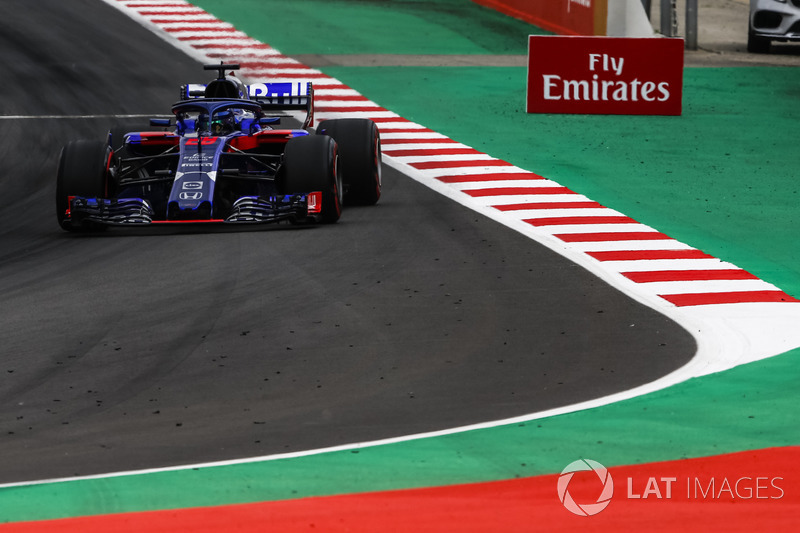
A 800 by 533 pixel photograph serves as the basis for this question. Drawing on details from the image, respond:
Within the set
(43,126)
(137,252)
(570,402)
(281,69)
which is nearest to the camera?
(570,402)

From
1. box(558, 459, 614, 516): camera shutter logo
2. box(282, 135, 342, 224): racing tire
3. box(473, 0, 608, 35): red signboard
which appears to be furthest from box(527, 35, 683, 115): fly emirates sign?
box(558, 459, 614, 516): camera shutter logo

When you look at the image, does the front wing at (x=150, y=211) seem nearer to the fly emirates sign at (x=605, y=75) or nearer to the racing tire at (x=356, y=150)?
the racing tire at (x=356, y=150)

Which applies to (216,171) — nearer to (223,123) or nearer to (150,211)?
(150,211)

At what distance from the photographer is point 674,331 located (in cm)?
997

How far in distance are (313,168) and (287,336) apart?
158 inches

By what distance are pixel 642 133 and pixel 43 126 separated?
26.1 feet

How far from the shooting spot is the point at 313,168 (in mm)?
13562

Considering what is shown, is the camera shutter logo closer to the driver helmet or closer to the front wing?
the front wing

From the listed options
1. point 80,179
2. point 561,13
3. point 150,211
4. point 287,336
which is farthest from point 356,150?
point 561,13

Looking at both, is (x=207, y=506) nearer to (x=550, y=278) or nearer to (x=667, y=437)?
(x=667, y=437)

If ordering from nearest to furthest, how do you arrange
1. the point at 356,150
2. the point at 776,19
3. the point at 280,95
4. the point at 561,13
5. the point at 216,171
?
the point at 216,171
the point at 356,150
the point at 280,95
the point at 776,19
the point at 561,13

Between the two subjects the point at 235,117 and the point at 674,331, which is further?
the point at 235,117

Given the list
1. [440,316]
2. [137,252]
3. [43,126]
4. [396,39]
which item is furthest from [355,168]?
[396,39]

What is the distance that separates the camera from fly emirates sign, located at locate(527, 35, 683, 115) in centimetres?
2039
